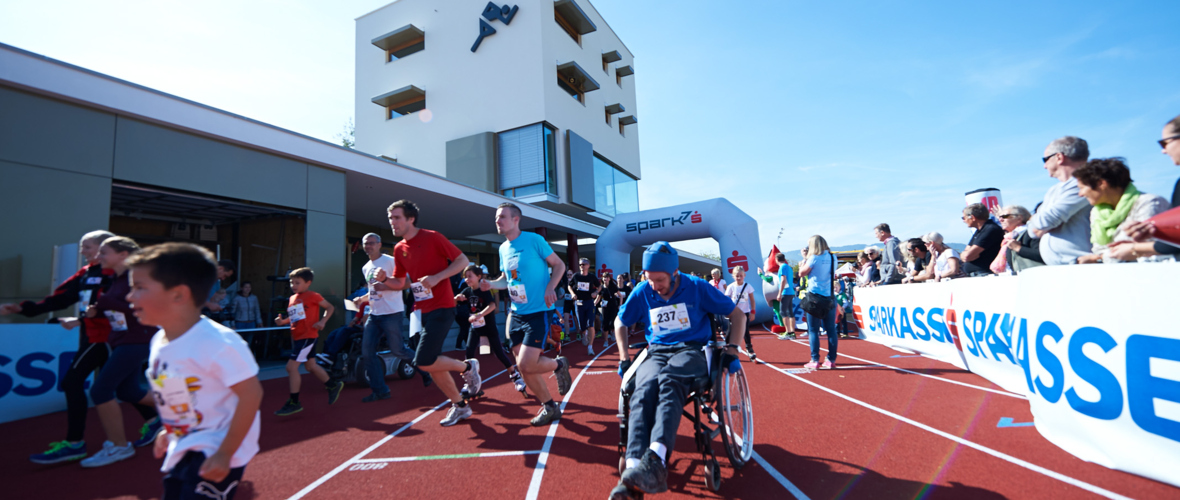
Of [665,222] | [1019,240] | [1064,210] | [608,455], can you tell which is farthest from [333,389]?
[665,222]

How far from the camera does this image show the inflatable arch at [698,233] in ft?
48.6

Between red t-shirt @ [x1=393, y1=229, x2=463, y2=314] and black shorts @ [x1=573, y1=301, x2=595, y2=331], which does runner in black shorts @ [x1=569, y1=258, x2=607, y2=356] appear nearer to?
black shorts @ [x1=573, y1=301, x2=595, y2=331]

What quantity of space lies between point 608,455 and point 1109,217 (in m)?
3.65

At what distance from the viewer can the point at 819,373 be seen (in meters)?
6.10

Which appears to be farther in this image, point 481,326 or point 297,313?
point 481,326

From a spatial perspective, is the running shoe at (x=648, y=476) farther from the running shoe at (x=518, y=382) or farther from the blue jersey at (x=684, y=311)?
the running shoe at (x=518, y=382)

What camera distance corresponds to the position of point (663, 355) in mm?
2914

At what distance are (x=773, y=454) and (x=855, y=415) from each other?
134cm

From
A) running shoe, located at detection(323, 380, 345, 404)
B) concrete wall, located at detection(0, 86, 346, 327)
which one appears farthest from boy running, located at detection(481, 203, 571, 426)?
concrete wall, located at detection(0, 86, 346, 327)

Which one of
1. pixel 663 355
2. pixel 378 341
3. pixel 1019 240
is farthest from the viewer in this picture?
pixel 378 341

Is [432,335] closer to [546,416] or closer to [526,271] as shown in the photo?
[526,271]

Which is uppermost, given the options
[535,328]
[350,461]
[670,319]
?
[670,319]

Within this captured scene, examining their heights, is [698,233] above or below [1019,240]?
above

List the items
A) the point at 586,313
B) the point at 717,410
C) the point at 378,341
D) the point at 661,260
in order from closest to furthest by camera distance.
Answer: the point at 717,410
the point at 661,260
the point at 378,341
the point at 586,313
